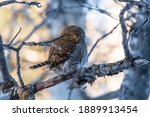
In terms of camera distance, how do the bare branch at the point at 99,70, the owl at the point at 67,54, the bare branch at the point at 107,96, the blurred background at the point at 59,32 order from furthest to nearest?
the blurred background at the point at 59,32 < the bare branch at the point at 107,96 < the owl at the point at 67,54 < the bare branch at the point at 99,70

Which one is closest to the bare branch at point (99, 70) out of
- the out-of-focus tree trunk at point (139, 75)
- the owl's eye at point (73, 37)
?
the owl's eye at point (73, 37)

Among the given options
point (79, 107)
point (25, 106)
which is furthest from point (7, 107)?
point (79, 107)

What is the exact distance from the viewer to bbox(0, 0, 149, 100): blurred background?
22.9ft

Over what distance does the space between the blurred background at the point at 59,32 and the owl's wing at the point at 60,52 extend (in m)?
2.00

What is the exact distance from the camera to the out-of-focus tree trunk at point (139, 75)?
5.57 m

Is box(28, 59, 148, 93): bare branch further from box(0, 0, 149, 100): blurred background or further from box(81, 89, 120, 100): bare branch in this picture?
box(0, 0, 149, 100): blurred background

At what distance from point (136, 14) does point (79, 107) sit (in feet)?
4.75

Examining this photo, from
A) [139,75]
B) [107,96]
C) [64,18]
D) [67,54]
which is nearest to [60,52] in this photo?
[67,54]

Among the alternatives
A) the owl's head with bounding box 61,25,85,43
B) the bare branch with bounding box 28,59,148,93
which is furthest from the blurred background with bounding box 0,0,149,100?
the bare branch with bounding box 28,59,148,93

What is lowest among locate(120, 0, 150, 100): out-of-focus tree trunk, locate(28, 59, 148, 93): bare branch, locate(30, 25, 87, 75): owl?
locate(120, 0, 150, 100): out-of-focus tree trunk

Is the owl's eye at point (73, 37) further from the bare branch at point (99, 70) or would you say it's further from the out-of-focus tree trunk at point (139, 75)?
the out-of-focus tree trunk at point (139, 75)

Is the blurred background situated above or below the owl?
below

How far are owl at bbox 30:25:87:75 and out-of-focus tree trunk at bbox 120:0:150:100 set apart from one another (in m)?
1.06

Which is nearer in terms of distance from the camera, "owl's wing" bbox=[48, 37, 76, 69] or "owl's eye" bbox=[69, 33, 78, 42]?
"owl's wing" bbox=[48, 37, 76, 69]
